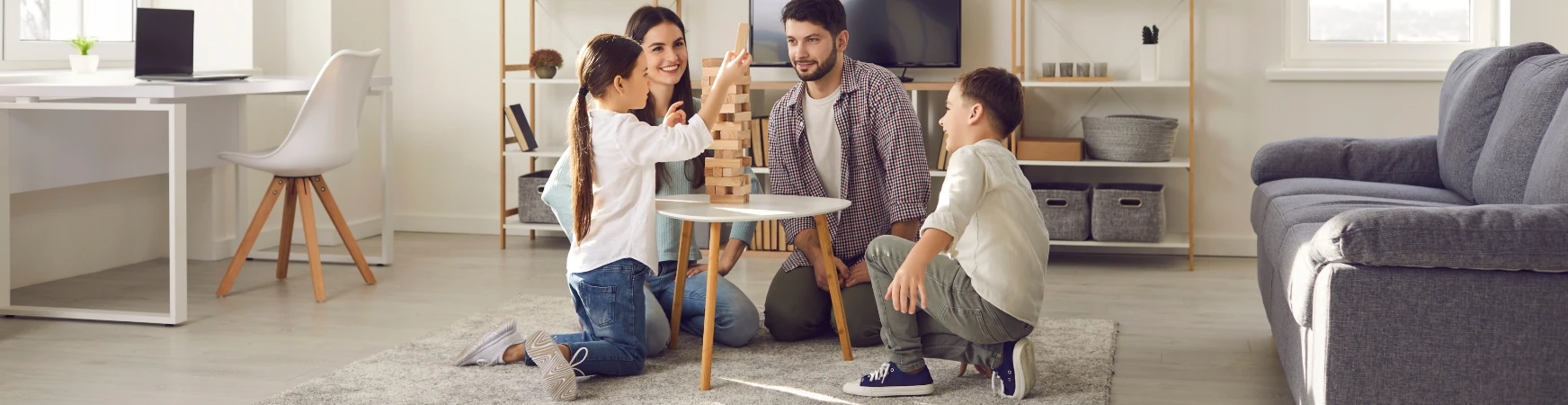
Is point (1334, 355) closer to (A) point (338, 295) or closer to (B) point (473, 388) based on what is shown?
(B) point (473, 388)

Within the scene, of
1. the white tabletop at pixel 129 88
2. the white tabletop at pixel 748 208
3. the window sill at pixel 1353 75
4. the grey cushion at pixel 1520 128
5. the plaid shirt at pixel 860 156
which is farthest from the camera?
the window sill at pixel 1353 75

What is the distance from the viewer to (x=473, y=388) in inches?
98.8

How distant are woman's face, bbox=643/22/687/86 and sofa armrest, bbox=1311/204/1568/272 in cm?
150

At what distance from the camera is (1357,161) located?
3.27 meters

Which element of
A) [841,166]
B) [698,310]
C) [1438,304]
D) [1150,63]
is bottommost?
[698,310]

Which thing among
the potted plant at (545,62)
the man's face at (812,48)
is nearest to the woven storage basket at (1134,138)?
the man's face at (812,48)

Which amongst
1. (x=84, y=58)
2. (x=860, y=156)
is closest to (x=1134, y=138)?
(x=860, y=156)

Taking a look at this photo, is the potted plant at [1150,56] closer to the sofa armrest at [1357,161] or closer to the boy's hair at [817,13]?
the sofa armrest at [1357,161]

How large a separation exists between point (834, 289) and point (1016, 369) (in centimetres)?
43

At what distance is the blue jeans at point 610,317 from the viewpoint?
2494 mm

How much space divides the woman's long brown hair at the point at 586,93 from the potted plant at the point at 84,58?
192 centimetres

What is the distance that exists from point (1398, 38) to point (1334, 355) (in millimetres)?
2960

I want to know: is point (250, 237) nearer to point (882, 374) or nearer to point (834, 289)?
point (834, 289)

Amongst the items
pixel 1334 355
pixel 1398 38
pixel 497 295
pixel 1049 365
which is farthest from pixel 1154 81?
pixel 1334 355
